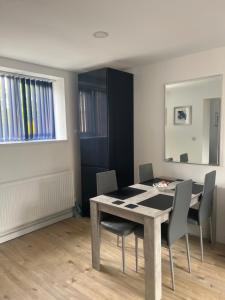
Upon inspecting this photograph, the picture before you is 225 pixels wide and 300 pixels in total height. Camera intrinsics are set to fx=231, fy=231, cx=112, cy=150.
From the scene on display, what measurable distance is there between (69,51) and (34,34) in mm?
579

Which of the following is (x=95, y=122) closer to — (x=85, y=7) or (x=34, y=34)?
(x=34, y=34)

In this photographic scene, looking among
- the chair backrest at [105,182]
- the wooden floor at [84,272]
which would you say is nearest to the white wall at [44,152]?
the wooden floor at [84,272]

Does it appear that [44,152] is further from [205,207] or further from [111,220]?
[205,207]

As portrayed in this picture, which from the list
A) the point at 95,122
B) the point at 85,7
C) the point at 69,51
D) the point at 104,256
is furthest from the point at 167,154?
the point at 85,7

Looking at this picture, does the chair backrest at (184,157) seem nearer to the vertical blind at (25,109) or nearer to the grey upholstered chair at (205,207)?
the grey upholstered chair at (205,207)

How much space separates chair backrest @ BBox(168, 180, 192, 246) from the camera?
6.72 feet

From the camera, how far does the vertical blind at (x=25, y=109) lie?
3.14m

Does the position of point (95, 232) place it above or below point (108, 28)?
below

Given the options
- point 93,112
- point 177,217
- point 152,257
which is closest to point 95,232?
point 152,257

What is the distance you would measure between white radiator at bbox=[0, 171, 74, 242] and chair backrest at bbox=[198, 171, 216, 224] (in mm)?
2053

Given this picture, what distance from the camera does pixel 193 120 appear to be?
3.02 m

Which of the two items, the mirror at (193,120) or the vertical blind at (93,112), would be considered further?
the vertical blind at (93,112)

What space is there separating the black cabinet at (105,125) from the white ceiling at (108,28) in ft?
1.28

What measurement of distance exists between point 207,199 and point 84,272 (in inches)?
60.1
